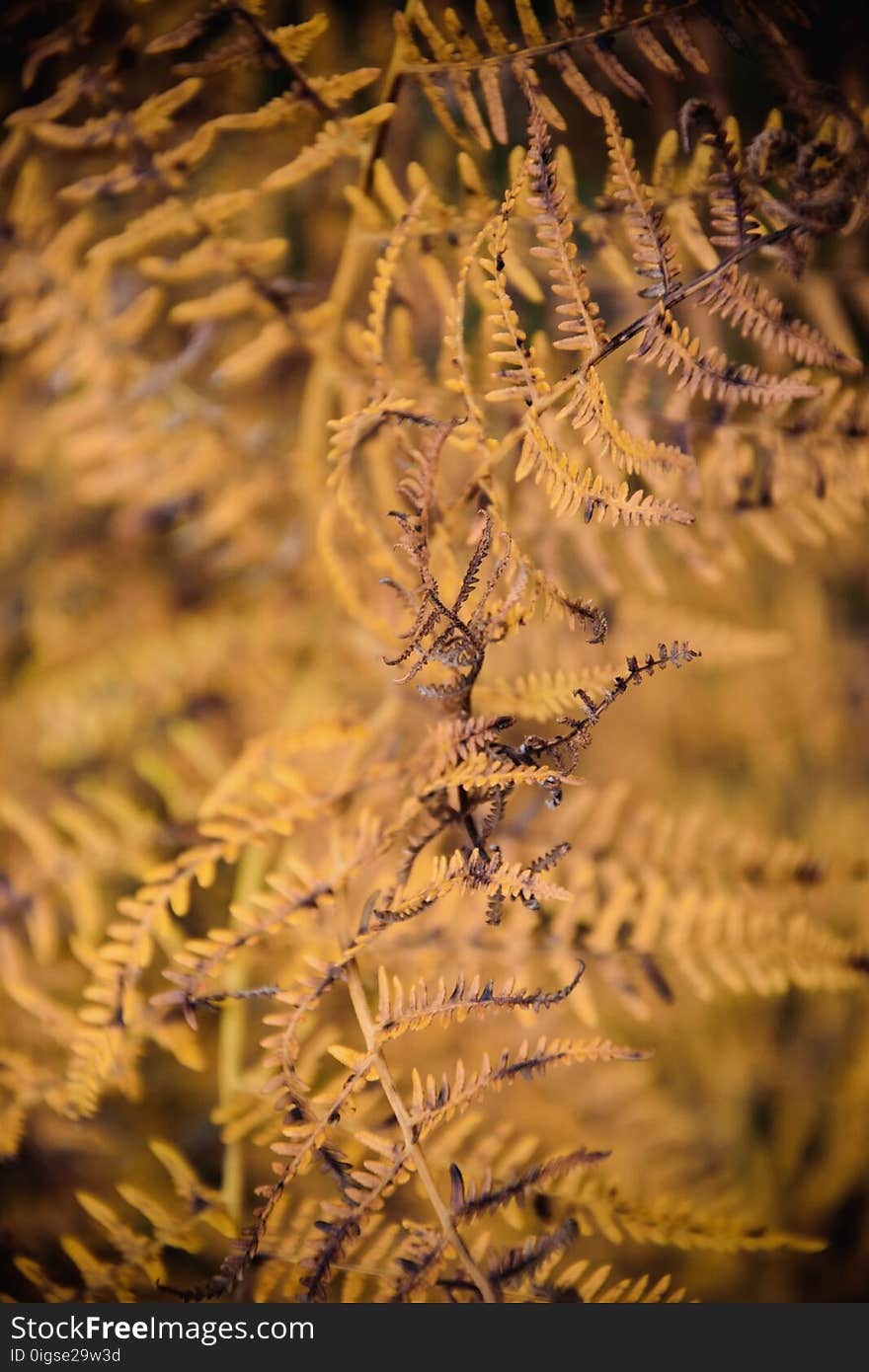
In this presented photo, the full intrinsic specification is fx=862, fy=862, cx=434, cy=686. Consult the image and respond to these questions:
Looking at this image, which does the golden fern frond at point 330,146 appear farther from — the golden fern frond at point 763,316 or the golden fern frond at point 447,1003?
the golden fern frond at point 447,1003

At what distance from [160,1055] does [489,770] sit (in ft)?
1.04

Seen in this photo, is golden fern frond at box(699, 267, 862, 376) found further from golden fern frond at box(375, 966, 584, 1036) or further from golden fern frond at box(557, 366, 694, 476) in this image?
golden fern frond at box(375, 966, 584, 1036)

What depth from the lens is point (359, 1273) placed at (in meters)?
0.32

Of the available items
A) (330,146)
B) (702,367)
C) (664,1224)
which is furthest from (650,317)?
(664,1224)

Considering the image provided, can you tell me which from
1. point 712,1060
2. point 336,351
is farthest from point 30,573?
point 712,1060

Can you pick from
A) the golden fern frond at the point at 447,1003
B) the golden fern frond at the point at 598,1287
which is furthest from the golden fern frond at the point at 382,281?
the golden fern frond at the point at 598,1287

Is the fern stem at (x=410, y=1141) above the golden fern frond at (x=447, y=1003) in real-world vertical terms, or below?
below

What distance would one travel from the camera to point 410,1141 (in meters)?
0.26

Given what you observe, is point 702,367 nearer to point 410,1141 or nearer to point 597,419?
point 597,419

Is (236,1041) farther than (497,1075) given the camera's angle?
Yes

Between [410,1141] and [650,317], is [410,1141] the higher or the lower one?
the lower one

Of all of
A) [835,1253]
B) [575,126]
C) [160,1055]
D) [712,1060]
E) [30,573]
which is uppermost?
[575,126]

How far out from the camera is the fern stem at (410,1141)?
25 cm

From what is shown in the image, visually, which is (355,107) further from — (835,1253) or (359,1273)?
(835,1253)
